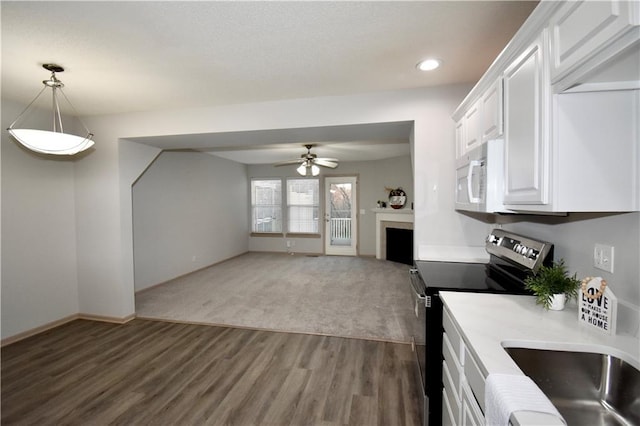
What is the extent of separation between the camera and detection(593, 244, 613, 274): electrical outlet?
3.88 ft

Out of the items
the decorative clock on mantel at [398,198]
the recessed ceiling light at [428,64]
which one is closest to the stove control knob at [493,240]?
the recessed ceiling light at [428,64]

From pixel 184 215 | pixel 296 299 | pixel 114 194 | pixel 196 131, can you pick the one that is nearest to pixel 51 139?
pixel 196 131

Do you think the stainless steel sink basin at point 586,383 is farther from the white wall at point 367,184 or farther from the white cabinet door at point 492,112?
the white wall at point 367,184

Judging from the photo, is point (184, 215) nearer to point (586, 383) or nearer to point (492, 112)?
point (492, 112)

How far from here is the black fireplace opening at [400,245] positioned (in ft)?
20.1

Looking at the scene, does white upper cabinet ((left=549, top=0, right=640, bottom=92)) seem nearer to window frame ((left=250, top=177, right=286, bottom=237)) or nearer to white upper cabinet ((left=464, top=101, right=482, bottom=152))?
white upper cabinet ((left=464, top=101, right=482, bottom=152))

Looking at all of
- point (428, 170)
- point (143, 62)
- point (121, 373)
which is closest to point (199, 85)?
point (143, 62)

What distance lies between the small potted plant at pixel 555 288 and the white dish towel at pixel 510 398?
0.69 meters

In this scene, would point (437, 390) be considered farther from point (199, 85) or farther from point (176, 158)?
point (176, 158)

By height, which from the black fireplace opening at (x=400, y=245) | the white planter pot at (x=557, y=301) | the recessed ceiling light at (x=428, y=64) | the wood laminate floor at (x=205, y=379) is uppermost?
the recessed ceiling light at (x=428, y=64)

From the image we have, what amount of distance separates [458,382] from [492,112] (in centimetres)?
140

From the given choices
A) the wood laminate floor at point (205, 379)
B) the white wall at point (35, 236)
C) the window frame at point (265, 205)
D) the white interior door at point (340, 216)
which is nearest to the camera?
the wood laminate floor at point (205, 379)

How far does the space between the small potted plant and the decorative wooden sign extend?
131 millimetres

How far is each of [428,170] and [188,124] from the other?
2533 millimetres
